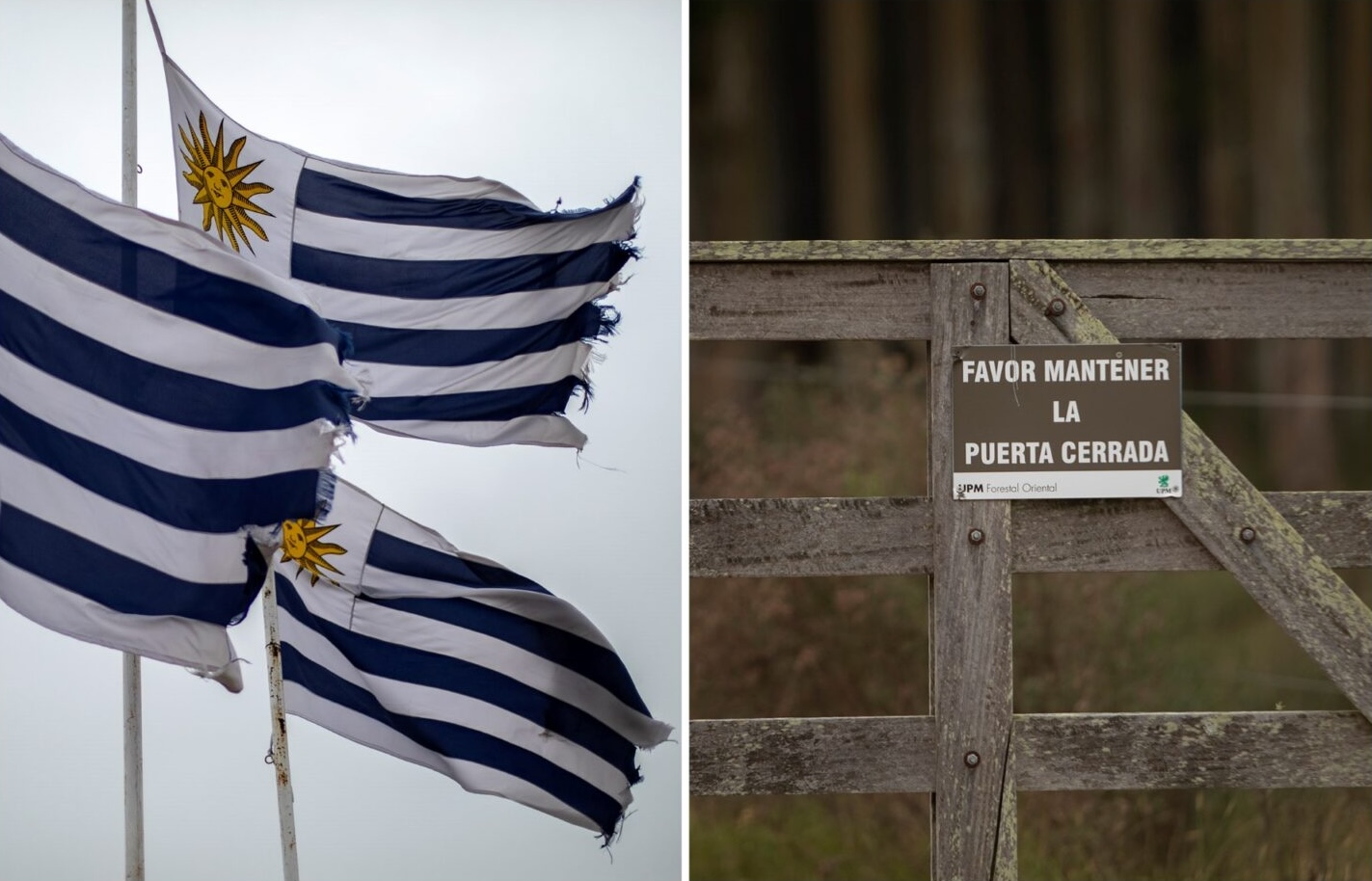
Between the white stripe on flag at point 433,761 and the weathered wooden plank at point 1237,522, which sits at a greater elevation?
the weathered wooden plank at point 1237,522

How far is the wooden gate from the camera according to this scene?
210 centimetres

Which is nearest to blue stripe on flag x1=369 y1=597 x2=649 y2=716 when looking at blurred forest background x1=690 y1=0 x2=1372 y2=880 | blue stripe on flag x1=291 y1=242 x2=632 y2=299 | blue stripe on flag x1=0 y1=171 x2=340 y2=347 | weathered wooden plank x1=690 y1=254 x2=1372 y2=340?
blurred forest background x1=690 y1=0 x2=1372 y2=880

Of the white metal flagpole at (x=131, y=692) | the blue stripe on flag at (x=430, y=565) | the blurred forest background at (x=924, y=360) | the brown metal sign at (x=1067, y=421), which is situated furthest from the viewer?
the blurred forest background at (x=924, y=360)

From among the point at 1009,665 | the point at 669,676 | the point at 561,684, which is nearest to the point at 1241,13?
the point at 1009,665

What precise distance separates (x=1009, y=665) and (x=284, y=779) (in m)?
1.39

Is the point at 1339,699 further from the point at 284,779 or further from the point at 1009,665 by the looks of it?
the point at 284,779

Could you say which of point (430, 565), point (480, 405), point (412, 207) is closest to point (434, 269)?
point (412, 207)

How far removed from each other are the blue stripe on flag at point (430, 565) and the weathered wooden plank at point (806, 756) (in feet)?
→ 2.03

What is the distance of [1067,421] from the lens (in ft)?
6.81

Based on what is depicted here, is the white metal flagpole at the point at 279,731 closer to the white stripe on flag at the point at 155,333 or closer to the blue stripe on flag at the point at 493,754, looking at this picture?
the blue stripe on flag at the point at 493,754

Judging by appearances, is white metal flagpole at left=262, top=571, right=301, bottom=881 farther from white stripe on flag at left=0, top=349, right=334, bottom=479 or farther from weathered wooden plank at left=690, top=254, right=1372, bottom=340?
weathered wooden plank at left=690, top=254, right=1372, bottom=340

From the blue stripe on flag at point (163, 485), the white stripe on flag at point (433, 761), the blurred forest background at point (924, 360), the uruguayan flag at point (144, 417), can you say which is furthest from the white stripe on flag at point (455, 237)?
the white stripe on flag at point (433, 761)

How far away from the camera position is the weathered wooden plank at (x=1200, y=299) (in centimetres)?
211

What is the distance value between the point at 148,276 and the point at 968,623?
1529 millimetres
